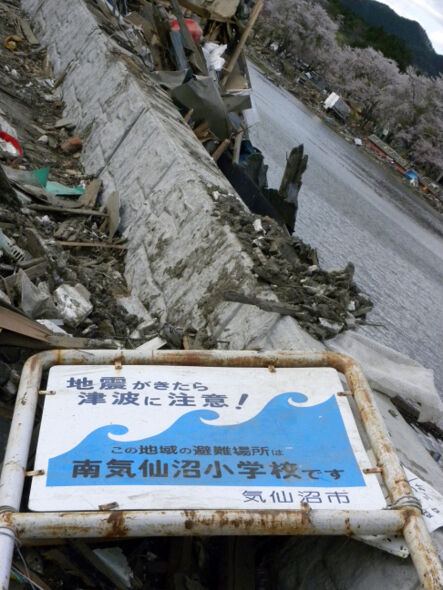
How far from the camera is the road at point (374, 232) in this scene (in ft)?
41.9

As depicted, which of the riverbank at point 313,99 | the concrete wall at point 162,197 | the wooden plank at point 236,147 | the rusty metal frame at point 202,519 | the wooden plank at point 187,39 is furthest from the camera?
the riverbank at point 313,99

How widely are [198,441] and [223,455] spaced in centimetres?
14

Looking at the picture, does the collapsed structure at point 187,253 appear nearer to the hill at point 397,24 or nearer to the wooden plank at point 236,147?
the wooden plank at point 236,147

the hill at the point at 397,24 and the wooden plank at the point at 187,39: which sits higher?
the hill at the point at 397,24

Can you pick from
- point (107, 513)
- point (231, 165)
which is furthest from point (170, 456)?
point (231, 165)

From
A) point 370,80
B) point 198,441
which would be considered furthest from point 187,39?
point 370,80

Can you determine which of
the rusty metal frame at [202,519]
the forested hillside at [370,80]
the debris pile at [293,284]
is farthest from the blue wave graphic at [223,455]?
the forested hillside at [370,80]

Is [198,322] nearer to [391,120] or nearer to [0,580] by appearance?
[0,580]

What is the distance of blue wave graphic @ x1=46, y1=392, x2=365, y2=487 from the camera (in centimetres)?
245

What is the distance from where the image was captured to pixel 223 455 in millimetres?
2602

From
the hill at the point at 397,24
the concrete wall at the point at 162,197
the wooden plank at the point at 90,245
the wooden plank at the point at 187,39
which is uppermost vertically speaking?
the hill at the point at 397,24

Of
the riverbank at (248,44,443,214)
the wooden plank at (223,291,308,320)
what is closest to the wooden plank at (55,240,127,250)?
the wooden plank at (223,291,308,320)

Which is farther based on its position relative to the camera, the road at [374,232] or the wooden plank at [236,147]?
the road at [374,232]

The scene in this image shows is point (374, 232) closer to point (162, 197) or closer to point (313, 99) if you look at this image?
point (162, 197)
